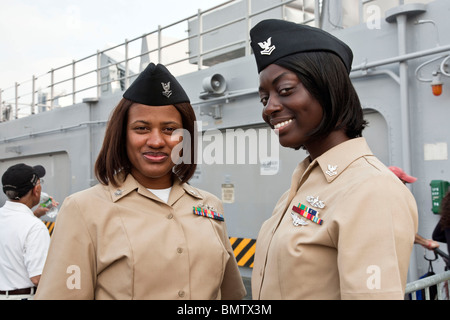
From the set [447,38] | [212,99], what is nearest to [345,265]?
[447,38]

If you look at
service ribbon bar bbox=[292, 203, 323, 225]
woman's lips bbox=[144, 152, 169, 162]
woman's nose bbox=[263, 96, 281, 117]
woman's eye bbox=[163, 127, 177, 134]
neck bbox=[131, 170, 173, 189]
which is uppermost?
woman's nose bbox=[263, 96, 281, 117]

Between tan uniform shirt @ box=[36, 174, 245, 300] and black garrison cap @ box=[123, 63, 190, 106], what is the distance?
33 cm

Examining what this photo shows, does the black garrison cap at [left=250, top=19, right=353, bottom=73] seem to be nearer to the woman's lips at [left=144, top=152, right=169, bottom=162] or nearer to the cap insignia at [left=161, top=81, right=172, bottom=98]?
the cap insignia at [left=161, top=81, right=172, bottom=98]

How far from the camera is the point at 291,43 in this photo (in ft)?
4.51

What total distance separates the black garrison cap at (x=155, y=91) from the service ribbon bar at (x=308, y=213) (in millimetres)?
694

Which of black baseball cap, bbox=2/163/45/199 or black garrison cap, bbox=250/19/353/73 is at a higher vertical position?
black garrison cap, bbox=250/19/353/73

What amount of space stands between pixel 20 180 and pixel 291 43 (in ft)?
7.93

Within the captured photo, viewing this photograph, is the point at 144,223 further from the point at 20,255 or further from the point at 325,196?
the point at 20,255

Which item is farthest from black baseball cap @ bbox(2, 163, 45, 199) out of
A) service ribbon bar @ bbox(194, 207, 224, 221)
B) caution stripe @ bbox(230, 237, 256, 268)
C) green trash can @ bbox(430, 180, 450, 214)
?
green trash can @ bbox(430, 180, 450, 214)

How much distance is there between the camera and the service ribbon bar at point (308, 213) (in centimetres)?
127

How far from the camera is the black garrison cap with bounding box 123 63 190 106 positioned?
166cm

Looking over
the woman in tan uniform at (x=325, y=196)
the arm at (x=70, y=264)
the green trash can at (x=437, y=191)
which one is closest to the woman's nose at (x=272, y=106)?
the woman in tan uniform at (x=325, y=196)

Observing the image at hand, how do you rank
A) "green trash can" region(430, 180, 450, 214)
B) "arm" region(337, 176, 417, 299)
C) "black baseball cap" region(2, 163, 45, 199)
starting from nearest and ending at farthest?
"arm" region(337, 176, 417, 299)
"black baseball cap" region(2, 163, 45, 199)
"green trash can" region(430, 180, 450, 214)

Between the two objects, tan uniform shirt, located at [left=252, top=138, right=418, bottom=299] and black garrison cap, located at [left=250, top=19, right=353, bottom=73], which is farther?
black garrison cap, located at [left=250, top=19, right=353, bottom=73]
